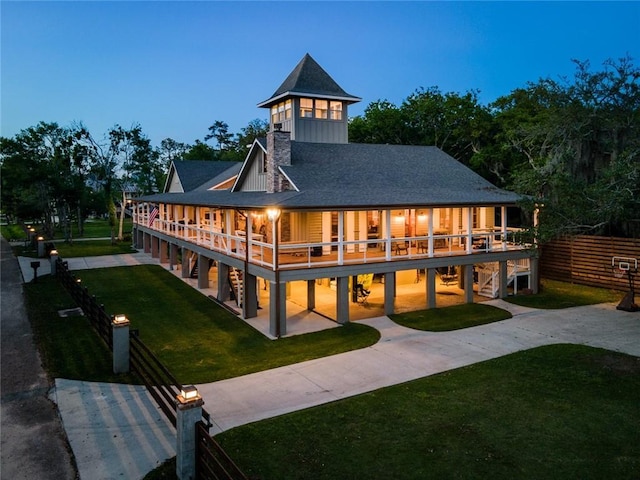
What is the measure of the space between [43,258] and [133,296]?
14727mm

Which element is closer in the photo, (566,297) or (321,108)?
(566,297)

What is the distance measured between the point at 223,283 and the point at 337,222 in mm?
5701

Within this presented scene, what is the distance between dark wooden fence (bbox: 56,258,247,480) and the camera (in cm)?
622

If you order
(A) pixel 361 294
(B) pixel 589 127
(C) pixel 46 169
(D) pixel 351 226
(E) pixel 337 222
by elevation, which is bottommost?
(A) pixel 361 294

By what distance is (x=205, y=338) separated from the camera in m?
14.5

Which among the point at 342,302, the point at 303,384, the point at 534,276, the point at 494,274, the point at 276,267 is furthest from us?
the point at 534,276

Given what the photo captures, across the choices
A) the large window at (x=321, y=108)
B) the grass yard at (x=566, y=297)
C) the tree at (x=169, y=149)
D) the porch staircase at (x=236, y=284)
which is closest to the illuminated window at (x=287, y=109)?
the large window at (x=321, y=108)

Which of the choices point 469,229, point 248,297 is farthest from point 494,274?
point 248,297

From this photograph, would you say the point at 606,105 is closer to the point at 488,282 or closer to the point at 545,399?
the point at 488,282

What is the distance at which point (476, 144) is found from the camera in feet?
111

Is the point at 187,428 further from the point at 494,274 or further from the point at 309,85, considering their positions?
the point at 309,85

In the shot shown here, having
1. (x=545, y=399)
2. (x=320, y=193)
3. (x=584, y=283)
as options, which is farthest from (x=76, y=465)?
(x=584, y=283)

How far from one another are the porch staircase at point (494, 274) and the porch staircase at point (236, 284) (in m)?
10.3

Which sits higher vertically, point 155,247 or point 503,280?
point 155,247
